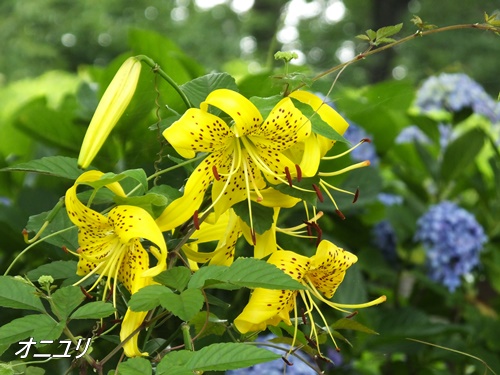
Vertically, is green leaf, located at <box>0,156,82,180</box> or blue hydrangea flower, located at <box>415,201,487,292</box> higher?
green leaf, located at <box>0,156,82,180</box>

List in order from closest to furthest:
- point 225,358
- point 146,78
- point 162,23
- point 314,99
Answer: point 225,358, point 314,99, point 146,78, point 162,23

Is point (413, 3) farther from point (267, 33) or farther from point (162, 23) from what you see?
point (162, 23)

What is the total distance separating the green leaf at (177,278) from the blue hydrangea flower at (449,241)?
1.20 m

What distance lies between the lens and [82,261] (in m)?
0.77

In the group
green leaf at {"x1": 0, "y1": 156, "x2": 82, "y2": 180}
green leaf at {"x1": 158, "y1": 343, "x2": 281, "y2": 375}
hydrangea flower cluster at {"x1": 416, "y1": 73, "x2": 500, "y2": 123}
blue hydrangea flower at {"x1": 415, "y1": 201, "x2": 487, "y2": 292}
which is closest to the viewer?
green leaf at {"x1": 158, "y1": 343, "x2": 281, "y2": 375}

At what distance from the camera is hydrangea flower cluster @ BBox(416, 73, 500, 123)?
2084 millimetres

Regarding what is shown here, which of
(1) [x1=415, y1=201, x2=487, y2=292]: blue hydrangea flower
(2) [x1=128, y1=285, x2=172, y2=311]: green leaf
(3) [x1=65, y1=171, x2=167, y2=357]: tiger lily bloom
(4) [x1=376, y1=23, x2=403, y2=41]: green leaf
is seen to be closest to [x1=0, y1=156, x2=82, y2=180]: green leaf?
(3) [x1=65, y1=171, x2=167, y2=357]: tiger lily bloom

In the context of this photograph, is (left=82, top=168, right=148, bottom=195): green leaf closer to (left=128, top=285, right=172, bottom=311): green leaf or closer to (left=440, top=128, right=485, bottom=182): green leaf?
(left=128, top=285, right=172, bottom=311): green leaf

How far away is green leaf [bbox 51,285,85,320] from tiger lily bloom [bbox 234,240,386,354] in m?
0.14

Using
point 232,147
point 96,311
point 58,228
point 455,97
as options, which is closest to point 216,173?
point 232,147

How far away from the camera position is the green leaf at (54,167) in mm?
727

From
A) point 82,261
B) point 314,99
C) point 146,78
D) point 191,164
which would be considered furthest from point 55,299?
point 146,78

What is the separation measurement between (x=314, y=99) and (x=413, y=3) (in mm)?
14794

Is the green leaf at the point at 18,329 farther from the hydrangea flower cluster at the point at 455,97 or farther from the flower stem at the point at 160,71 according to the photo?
the hydrangea flower cluster at the point at 455,97
